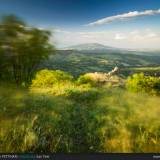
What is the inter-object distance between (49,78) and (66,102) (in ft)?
1.36

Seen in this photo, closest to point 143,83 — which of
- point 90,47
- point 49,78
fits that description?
point 90,47

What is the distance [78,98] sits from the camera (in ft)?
16.7

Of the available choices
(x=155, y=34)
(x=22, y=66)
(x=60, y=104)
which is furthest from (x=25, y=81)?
(x=155, y=34)

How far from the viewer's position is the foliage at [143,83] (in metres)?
4.69

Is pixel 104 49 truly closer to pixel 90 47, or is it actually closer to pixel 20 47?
pixel 90 47

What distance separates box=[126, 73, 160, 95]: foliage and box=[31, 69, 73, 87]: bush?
76cm

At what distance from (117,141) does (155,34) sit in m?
1.40

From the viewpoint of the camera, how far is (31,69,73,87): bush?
180 inches

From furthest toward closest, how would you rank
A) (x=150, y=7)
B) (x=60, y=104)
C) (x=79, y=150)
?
1. (x=60, y=104)
2. (x=150, y=7)
3. (x=79, y=150)

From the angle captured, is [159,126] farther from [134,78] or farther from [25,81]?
[25,81]

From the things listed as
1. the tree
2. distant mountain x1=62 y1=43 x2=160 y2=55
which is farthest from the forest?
distant mountain x1=62 y1=43 x2=160 y2=55

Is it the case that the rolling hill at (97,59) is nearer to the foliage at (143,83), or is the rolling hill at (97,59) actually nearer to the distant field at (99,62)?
the distant field at (99,62)

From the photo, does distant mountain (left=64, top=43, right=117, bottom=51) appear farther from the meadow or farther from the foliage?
the foliage

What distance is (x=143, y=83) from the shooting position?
4.77 meters
